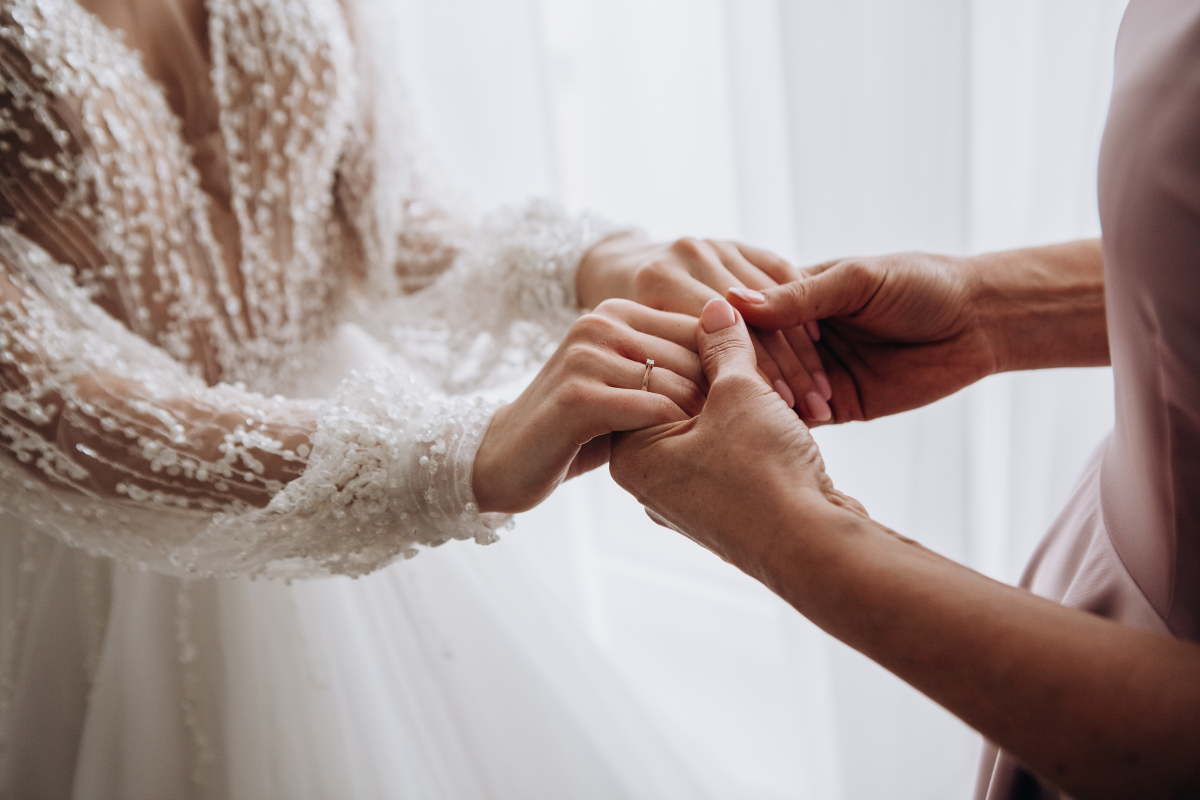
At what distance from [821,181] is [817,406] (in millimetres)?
432

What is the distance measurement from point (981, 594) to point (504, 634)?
21.7 inches

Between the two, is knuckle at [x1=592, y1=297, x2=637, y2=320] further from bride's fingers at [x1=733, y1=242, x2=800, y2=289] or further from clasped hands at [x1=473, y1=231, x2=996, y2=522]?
bride's fingers at [x1=733, y1=242, x2=800, y2=289]

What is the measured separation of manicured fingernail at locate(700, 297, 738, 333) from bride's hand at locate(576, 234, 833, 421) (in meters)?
0.08

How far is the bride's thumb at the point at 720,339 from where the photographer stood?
1.83ft

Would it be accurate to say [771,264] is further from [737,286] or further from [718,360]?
[718,360]

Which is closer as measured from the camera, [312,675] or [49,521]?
[49,521]

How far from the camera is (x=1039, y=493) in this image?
1.00 m

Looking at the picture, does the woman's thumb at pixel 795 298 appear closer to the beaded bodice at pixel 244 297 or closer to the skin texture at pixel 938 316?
the skin texture at pixel 938 316

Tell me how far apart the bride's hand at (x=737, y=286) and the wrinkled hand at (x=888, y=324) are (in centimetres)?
3

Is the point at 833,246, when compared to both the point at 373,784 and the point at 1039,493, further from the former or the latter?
the point at 373,784

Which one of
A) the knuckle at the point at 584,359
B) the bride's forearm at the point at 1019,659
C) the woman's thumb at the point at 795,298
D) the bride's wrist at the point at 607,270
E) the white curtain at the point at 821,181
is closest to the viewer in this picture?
the bride's forearm at the point at 1019,659

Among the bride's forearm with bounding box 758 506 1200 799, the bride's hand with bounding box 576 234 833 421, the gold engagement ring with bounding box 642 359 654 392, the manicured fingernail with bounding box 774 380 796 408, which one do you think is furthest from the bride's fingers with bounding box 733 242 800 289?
the bride's forearm with bounding box 758 506 1200 799

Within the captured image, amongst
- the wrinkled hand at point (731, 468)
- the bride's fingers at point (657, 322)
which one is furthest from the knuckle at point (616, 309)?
the wrinkled hand at point (731, 468)

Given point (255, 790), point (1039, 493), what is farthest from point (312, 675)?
point (1039, 493)
